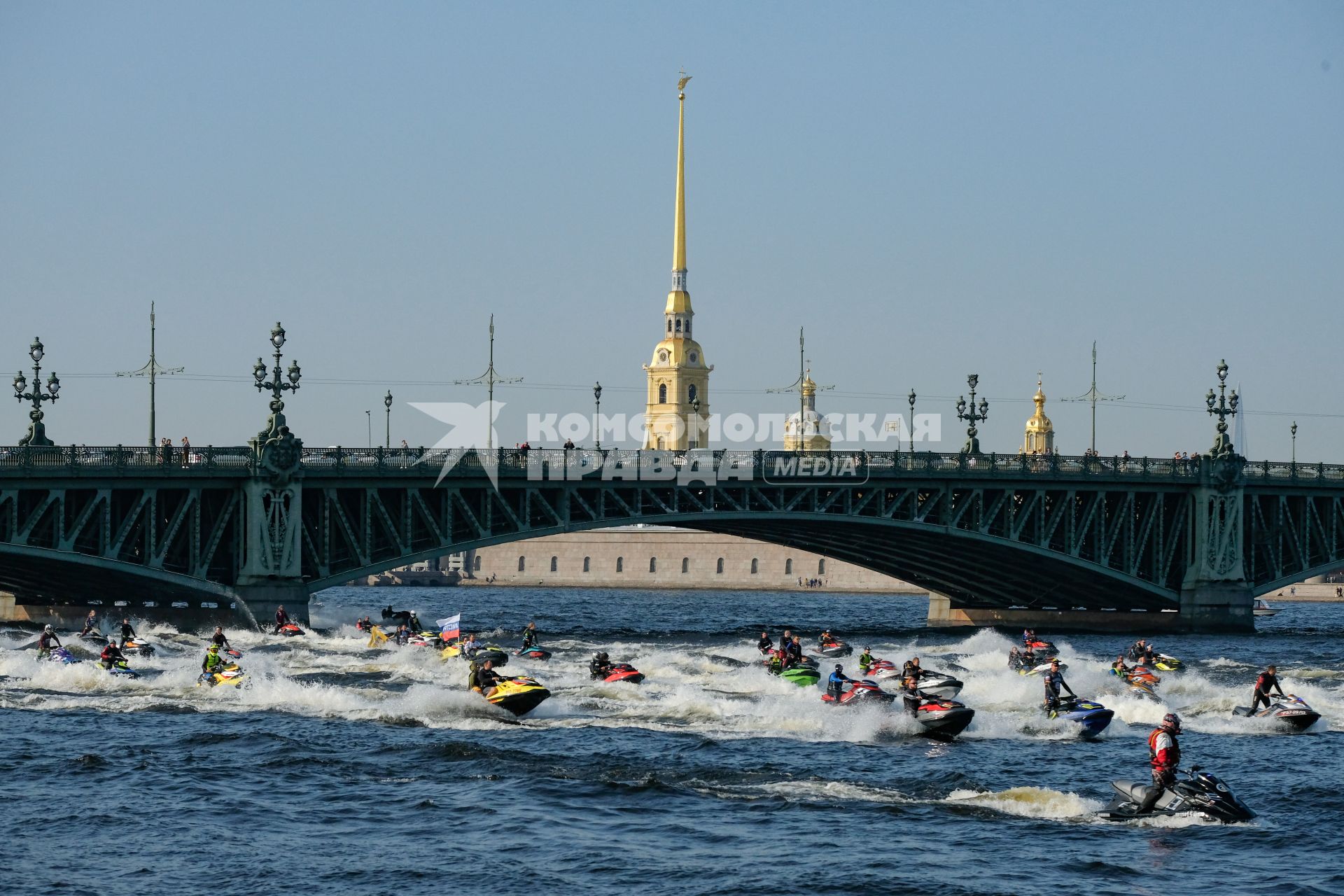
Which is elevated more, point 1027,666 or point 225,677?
point 225,677

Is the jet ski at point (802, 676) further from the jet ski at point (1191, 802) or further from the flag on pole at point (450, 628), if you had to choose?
the jet ski at point (1191, 802)

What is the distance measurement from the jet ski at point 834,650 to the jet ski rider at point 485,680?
66.9ft

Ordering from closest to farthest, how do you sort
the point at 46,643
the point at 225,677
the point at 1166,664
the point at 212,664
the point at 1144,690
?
1. the point at 225,677
2. the point at 212,664
3. the point at 1144,690
4. the point at 46,643
5. the point at 1166,664

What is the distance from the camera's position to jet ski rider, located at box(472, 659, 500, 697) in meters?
50.0

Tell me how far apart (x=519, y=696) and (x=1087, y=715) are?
15.2 metres

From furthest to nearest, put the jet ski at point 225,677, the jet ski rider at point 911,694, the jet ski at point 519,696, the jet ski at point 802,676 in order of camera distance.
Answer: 1. the jet ski at point 802,676
2. the jet ski at point 225,677
3. the jet ski at point 519,696
4. the jet ski rider at point 911,694

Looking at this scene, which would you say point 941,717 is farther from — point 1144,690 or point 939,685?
point 1144,690

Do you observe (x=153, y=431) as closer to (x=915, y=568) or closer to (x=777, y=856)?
(x=915, y=568)

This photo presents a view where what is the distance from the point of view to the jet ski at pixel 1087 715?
47.9 m

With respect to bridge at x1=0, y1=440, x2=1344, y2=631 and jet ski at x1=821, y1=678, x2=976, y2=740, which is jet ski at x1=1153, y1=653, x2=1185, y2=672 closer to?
jet ski at x1=821, y1=678, x2=976, y2=740

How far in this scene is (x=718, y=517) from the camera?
78938 mm

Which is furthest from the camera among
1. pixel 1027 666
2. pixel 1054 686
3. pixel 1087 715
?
pixel 1027 666

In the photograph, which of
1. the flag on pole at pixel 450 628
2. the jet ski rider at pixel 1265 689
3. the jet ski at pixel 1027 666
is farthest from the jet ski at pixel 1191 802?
the flag on pole at pixel 450 628

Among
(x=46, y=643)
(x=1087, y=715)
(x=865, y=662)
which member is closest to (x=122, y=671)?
(x=46, y=643)
